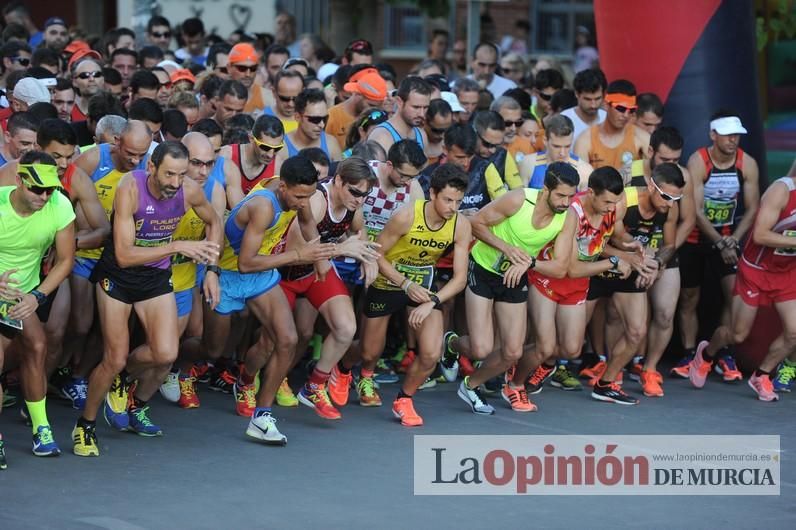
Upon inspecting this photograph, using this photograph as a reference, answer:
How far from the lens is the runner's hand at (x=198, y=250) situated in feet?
25.8

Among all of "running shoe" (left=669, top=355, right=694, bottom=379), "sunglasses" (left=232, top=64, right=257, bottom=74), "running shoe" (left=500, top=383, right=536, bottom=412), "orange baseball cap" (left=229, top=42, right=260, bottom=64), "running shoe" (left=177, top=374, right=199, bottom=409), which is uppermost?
"orange baseball cap" (left=229, top=42, right=260, bottom=64)

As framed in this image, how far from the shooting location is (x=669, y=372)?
1100 cm

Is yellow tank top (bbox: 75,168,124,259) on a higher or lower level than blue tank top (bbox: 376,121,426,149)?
lower

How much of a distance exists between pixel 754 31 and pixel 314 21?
1318cm

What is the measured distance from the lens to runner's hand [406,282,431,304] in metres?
8.91

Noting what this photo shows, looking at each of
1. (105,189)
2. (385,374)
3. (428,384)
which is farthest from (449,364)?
(105,189)

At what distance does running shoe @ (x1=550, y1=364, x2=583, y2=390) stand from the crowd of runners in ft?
0.06

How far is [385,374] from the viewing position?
10492mm

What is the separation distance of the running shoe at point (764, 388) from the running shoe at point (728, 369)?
41 centimetres

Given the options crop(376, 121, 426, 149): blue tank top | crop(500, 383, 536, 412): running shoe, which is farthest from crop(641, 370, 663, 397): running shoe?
crop(376, 121, 426, 149): blue tank top

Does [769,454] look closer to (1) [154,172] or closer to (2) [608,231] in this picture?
(2) [608,231]

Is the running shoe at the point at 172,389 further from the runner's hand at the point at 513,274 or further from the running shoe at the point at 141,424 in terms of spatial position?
the runner's hand at the point at 513,274

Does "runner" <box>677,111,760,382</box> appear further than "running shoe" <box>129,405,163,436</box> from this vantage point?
Yes

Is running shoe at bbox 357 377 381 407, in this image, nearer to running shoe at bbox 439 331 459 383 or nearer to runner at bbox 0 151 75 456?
running shoe at bbox 439 331 459 383
